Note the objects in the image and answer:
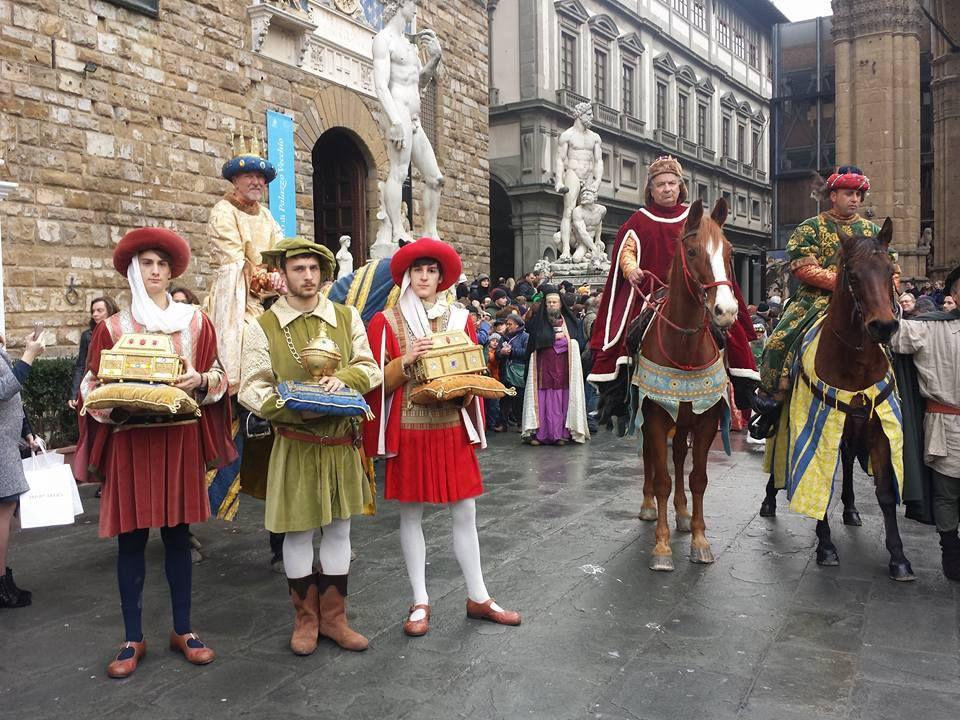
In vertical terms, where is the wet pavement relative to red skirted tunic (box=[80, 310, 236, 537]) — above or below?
below

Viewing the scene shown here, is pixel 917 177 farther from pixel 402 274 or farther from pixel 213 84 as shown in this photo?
pixel 402 274

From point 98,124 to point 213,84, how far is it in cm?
224

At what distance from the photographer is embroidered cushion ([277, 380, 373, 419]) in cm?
359

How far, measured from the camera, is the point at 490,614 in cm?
427

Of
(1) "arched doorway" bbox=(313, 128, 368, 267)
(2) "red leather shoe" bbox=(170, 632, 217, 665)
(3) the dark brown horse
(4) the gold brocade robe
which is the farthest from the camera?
(1) "arched doorway" bbox=(313, 128, 368, 267)

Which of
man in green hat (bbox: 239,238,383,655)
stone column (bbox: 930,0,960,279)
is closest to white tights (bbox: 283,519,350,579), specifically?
man in green hat (bbox: 239,238,383,655)

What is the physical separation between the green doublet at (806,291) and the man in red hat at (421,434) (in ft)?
8.40

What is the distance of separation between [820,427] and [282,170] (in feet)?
35.3

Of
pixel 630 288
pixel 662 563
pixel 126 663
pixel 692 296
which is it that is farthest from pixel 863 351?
pixel 126 663

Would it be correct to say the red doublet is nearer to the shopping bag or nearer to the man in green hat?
the man in green hat

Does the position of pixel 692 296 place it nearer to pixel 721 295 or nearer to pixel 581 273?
pixel 721 295

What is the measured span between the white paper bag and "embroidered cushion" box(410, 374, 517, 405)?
2.34 metres

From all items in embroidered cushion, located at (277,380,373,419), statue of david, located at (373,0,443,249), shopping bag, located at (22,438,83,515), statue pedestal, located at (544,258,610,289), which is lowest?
shopping bag, located at (22,438,83,515)

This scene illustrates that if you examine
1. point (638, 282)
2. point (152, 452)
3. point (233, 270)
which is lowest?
point (152, 452)
